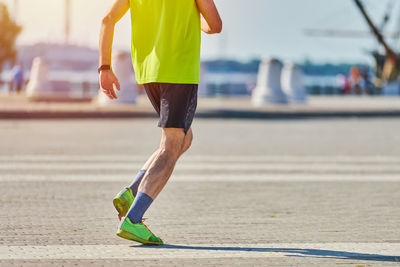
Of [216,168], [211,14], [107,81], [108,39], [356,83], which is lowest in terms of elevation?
[356,83]

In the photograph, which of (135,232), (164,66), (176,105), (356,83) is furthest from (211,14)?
(356,83)

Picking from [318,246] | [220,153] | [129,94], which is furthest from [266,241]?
[129,94]

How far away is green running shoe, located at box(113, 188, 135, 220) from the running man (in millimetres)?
20

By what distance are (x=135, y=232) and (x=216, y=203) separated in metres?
2.07

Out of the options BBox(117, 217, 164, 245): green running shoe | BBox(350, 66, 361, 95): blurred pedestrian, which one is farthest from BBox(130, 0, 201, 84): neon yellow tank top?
BBox(350, 66, 361, 95): blurred pedestrian

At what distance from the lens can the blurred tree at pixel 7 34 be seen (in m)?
61.1

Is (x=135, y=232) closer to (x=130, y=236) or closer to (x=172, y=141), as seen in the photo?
(x=130, y=236)

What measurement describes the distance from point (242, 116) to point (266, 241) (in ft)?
57.9

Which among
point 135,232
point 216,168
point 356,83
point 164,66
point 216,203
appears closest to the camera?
point 135,232

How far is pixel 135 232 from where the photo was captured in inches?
187

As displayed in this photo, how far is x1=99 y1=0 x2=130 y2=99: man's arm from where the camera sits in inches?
195

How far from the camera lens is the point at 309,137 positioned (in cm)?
1502

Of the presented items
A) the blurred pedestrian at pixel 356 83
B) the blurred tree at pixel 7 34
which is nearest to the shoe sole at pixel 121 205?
the blurred pedestrian at pixel 356 83

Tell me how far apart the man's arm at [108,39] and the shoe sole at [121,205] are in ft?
2.02
